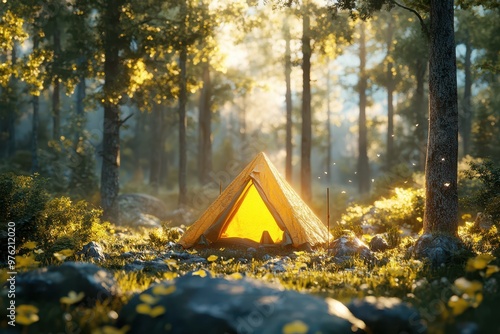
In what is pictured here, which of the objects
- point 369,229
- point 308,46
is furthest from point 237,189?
point 308,46

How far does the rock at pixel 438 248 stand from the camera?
8.82 m

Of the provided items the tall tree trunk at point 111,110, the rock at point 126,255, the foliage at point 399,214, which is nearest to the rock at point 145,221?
the tall tree trunk at point 111,110

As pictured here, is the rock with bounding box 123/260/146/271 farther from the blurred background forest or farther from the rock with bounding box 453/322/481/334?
the rock with bounding box 453/322/481/334

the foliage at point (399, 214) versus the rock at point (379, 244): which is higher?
the foliage at point (399, 214)

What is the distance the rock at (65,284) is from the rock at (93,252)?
4563 millimetres

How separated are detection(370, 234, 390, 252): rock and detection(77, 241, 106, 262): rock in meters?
6.11

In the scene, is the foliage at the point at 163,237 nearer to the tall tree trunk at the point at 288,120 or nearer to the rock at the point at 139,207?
the rock at the point at 139,207

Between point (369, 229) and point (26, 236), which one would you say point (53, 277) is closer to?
point (26, 236)

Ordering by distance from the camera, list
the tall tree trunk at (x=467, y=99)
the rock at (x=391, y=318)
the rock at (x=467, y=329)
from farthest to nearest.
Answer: the tall tree trunk at (x=467, y=99) < the rock at (x=391, y=318) < the rock at (x=467, y=329)

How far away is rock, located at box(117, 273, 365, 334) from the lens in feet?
14.1

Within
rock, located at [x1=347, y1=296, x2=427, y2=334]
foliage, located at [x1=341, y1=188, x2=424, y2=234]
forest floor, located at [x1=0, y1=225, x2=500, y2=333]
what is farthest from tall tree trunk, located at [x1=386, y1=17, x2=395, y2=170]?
rock, located at [x1=347, y1=296, x2=427, y2=334]

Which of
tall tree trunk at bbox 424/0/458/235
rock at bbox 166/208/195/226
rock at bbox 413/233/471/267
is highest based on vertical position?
tall tree trunk at bbox 424/0/458/235

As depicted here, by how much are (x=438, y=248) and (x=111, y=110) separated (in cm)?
1167

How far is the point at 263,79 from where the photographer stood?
33.4 m
